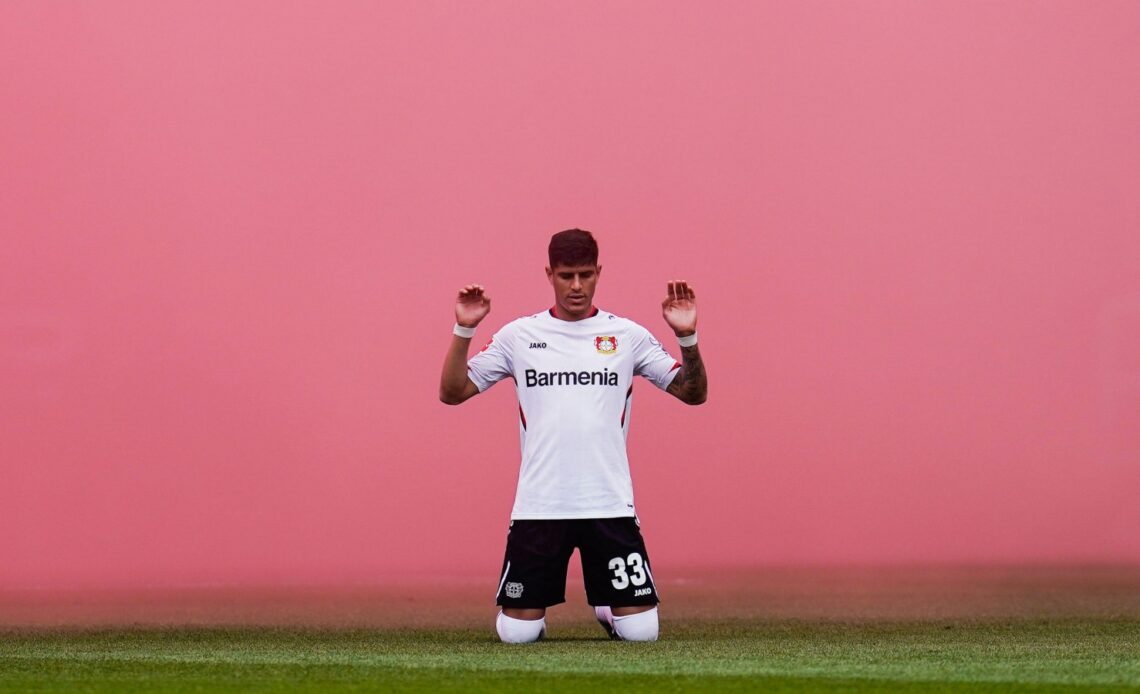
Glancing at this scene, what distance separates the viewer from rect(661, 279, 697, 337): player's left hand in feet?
11.8

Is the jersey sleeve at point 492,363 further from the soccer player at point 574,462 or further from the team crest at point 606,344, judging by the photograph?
the team crest at point 606,344

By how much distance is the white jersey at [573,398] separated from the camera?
368 cm

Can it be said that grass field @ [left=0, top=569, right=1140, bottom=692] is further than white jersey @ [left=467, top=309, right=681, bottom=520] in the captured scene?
No

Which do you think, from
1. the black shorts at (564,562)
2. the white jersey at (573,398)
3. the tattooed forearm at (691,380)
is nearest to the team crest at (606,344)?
the white jersey at (573,398)

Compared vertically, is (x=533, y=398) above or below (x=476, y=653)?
above

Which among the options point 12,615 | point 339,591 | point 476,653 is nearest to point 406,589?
point 339,591

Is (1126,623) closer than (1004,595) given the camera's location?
Yes

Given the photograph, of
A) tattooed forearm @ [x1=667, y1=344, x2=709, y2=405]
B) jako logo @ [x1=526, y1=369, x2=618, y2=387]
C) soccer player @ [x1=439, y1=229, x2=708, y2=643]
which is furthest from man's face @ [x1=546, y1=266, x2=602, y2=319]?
tattooed forearm @ [x1=667, y1=344, x2=709, y2=405]

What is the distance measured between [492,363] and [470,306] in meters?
0.25

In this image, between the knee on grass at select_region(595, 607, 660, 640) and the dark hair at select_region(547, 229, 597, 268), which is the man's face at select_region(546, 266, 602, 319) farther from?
the knee on grass at select_region(595, 607, 660, 640)

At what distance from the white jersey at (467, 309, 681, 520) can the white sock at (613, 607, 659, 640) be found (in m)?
0.26

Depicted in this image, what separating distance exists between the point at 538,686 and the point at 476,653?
0.70m

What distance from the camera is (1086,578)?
16.0ft

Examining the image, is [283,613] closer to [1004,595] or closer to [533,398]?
[533,398]
